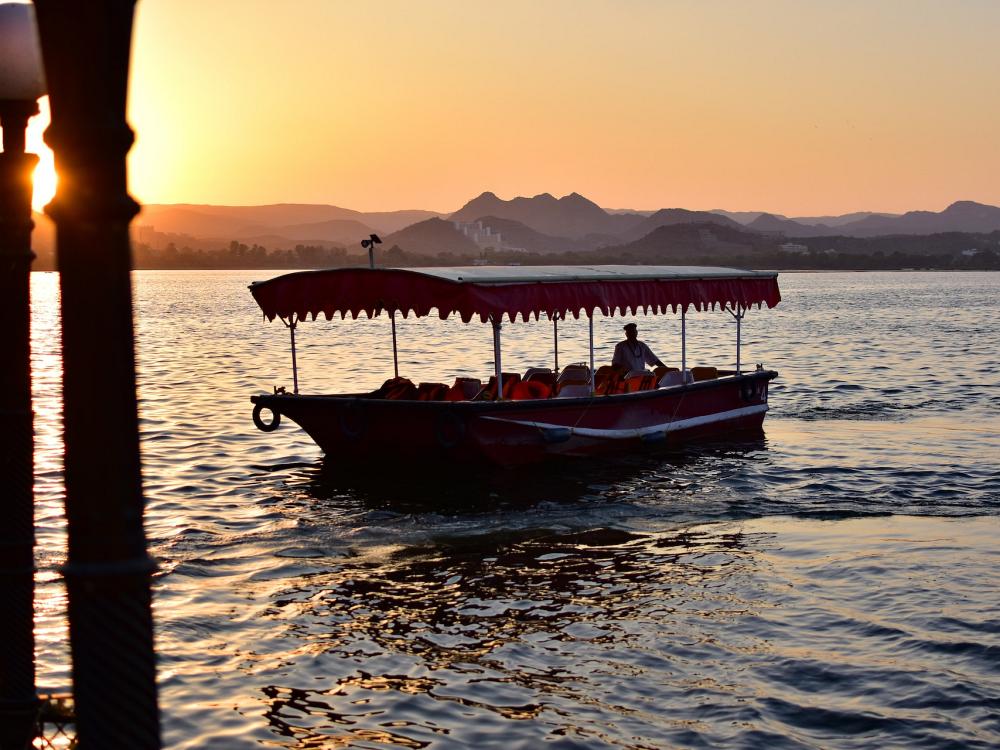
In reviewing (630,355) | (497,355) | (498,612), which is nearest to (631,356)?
(630,355)

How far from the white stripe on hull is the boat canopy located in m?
1.73

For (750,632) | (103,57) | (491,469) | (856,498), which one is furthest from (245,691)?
(856,498)

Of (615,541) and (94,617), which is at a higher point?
(94,617)

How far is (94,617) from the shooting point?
3145 mm

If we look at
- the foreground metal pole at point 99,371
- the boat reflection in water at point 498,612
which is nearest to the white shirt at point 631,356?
the boat reflection in water at point 498,612

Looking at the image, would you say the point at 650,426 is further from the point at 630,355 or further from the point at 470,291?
the point at 470,291

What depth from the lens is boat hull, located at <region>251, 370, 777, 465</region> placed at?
1675 centimetres

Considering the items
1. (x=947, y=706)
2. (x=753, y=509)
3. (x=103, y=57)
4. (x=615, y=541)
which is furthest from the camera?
(x=753, y=509)

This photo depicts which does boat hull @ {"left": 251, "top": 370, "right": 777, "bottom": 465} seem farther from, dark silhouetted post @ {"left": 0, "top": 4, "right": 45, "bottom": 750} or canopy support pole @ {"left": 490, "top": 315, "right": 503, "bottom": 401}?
dark silhouetted post @ {"left": 0, "top": 4, "right": 45, "bottom": 750}

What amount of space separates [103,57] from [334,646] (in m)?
8.08

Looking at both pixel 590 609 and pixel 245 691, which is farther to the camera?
pixel 590 609

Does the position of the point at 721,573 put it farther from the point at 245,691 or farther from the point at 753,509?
the point at 245,691

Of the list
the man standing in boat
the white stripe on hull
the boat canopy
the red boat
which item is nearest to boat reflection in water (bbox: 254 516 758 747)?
the red boat

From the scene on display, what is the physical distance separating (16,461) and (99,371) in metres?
2.99
